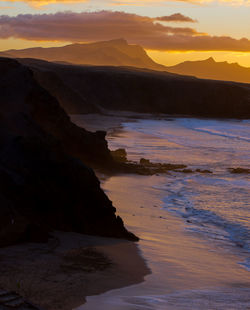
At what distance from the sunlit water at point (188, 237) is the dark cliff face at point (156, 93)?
258 ft

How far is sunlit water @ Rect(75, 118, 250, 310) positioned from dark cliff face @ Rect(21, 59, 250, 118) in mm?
78560

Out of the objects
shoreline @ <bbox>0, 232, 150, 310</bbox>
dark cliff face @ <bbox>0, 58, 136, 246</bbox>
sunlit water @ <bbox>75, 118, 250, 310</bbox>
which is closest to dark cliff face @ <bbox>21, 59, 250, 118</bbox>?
sunlit water @ <bbox>75, 118, 250, 310</bbox>

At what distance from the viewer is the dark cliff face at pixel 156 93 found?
101 metres

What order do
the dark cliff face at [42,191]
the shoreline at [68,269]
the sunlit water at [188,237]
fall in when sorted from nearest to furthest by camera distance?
the shoreline at [68,269], the sunlit water at [188,237], the dark cliff face at [42,191]

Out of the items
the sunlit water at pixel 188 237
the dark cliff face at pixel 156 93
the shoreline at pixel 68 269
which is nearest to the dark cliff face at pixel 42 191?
the shoreline at pixel 68 269

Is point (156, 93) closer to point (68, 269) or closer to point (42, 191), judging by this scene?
point (42, 191)

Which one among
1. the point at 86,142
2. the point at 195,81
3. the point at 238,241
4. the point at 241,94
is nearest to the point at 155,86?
the point at 195,81

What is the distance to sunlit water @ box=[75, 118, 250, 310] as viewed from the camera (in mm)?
7387

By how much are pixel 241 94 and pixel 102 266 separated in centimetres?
9812

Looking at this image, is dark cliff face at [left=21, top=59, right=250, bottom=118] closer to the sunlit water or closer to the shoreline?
the sunlit water

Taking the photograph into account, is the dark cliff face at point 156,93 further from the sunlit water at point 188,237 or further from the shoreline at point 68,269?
the shoreline at point 68,269

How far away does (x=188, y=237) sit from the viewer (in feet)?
37.1

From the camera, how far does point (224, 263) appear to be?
31.7 feet

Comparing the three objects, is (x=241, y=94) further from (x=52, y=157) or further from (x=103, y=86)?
(x=52, y=157)
